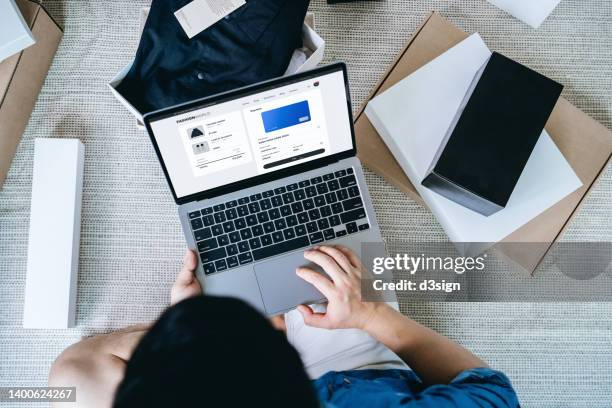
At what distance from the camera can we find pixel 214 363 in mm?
374

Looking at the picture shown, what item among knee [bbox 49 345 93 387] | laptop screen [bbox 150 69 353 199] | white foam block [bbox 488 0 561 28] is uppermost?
white foam block [bbox 488 0 561 28]

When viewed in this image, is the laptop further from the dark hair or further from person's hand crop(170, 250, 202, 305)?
the dark hair

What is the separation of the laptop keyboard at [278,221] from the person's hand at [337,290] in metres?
0.04

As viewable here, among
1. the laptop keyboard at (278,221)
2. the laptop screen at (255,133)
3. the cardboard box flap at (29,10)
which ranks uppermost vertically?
the cardboard box flap at (29,10)

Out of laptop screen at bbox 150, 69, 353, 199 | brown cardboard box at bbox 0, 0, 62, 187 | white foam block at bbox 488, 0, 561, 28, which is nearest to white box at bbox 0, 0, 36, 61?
brown cardboard box at bbox 0, 0, 62, 187

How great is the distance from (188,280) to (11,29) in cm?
48

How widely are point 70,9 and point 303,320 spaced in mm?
726

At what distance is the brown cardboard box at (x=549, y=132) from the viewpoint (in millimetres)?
836

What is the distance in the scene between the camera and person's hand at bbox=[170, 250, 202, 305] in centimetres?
76

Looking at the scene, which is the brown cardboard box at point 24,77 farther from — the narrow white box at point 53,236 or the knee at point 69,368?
the knee at point 69,368

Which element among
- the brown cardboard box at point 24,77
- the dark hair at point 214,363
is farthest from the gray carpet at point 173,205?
the dark hair at point 214,363

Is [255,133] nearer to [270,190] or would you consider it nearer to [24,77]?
[270,190]

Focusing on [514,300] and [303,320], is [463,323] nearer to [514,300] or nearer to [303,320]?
[514,300]

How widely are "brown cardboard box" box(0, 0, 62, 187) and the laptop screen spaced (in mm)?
315
